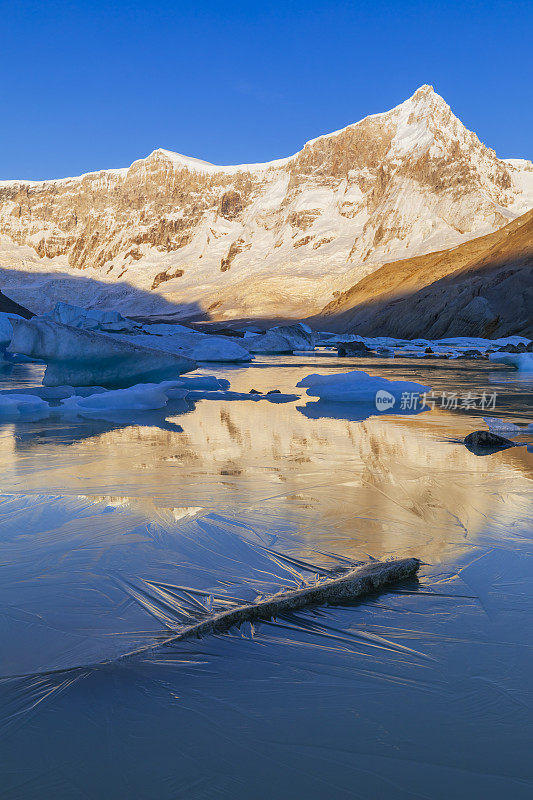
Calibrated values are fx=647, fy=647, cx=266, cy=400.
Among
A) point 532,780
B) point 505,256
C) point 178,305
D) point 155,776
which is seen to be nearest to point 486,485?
point 532,780

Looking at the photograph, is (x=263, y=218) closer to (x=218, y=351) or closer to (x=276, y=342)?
(x=276, y=342)

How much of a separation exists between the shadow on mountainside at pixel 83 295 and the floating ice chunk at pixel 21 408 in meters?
86.5

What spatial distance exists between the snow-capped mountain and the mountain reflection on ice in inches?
3001

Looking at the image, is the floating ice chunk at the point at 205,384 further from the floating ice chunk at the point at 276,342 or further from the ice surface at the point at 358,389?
the floating ice chunk at the point at 276,342

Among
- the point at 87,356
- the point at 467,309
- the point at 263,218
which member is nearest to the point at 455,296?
the point at 467,309

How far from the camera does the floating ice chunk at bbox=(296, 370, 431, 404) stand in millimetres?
10531

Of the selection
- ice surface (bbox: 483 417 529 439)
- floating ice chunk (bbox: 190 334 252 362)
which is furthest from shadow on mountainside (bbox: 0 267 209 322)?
ice surface (bbox: 483 417 529 439)

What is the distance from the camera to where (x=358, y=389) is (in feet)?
34.6

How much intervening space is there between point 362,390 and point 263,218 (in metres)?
110

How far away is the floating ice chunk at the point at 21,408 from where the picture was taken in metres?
8.45

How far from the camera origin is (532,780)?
1433 millimetres

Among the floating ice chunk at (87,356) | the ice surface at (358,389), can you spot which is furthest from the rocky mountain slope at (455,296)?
the floating ice chunk at (87,356)

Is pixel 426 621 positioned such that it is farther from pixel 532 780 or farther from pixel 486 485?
pixel 486 485

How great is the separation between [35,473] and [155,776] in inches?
143
